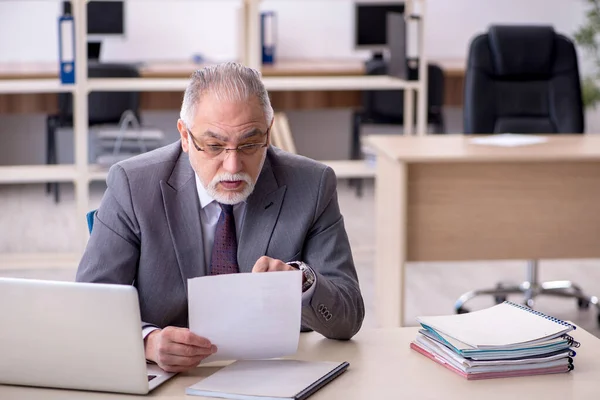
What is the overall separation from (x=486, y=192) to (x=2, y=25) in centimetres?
440

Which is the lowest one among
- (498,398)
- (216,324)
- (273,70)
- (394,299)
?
(394,299)

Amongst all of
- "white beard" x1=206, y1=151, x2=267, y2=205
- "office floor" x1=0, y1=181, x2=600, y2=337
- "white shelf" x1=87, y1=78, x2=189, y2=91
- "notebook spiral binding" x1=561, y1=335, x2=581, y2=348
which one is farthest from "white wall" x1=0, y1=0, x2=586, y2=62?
"notebook spiral binding" x1=561, y1=335, x2=581, y2=348

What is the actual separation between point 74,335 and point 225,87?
60cm

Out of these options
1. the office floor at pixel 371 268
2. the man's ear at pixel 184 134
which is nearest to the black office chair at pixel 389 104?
the office floor at pixel 371 268

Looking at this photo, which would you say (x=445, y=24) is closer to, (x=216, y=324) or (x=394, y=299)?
(x=394, y=299)

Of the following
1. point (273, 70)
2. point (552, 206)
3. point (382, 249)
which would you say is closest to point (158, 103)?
point (273, 70)

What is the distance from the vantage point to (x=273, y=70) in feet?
19.9

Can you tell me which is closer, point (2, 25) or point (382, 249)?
point (382, 249)

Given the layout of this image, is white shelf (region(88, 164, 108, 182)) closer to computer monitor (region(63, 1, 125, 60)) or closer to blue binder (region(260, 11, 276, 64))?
computer monitor (region(63, 1, 125, 60))

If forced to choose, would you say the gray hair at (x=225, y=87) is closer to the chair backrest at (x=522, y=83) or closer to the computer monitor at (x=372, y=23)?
the chair backrest at (x=522, y=83)

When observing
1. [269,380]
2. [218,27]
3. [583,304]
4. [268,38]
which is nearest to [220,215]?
[269,380]

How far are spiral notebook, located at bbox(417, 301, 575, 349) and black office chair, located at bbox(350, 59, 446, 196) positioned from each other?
4.25m

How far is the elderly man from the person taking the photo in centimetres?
184

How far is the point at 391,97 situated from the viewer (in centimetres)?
623
